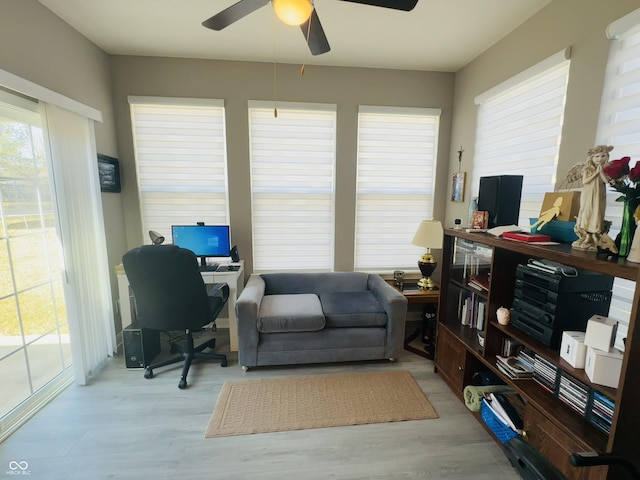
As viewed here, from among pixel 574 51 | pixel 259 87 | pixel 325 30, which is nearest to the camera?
pixel 574 51

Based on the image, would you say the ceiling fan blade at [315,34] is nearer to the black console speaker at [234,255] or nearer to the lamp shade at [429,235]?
the lamp shade at [429,235]

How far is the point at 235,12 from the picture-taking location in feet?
4.95

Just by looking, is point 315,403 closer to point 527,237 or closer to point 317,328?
point 317,328

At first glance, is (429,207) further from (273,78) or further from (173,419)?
(173,419)

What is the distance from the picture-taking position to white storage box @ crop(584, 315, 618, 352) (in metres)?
1.21

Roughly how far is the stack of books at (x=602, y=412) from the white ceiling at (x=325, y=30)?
2.44m

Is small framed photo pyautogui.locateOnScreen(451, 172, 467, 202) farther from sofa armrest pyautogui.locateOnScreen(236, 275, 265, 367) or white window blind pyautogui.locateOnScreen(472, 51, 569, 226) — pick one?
sofa armrest pyautogui.locateOnScreen(236, 275, 265, 367)

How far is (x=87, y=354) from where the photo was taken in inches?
87.6

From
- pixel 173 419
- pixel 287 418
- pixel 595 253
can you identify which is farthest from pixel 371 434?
pixel 595 253

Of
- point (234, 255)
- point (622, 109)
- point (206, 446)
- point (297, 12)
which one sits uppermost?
point (297, 12)

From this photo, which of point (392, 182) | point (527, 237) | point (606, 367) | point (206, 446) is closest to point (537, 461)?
point (606, 367)

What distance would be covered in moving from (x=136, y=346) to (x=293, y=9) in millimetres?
2635

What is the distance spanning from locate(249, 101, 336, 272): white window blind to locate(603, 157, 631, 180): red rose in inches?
87.9

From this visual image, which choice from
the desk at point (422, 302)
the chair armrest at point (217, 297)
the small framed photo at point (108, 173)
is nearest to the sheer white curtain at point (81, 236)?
the small framed photo at point (108, 173)
